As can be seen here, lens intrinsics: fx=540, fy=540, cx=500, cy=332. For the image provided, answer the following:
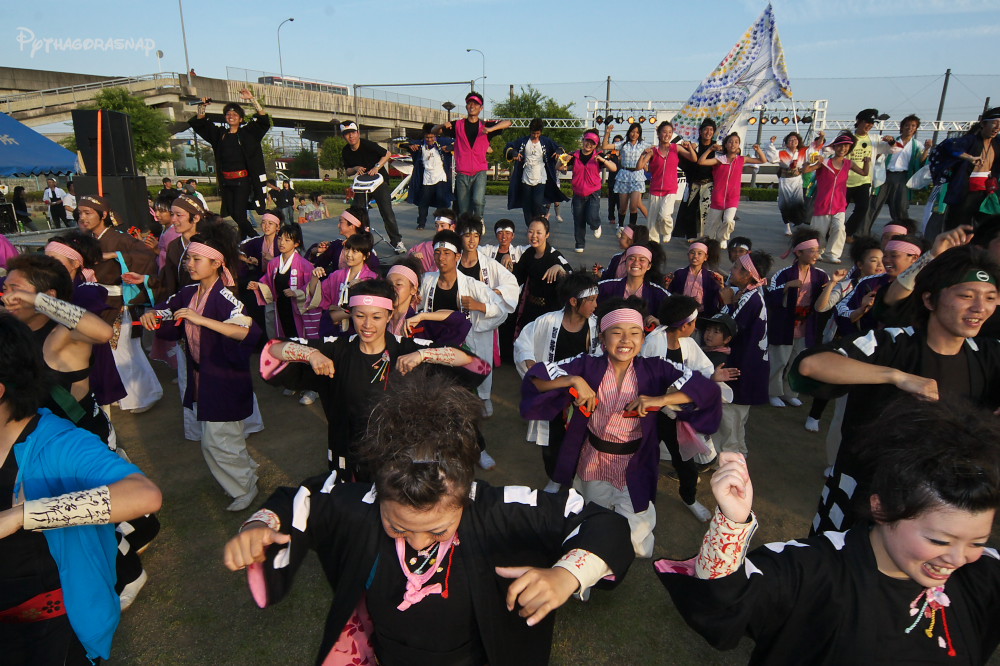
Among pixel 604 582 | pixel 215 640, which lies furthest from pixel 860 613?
pixel 215 640

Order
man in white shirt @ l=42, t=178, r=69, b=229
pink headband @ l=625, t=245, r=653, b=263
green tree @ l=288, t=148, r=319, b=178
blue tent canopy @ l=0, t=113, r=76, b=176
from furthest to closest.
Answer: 1. green tree @ l=288, t=148, r=319, b=178
2. man in white shirt @ l=42, t=178, r=69, b=229
3. blue tent canopy @ l=0, t=113, r=76, b=176
4. pink headband @ l=625, t=245, r=653, b=263

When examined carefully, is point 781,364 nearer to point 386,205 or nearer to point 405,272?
point 405,272

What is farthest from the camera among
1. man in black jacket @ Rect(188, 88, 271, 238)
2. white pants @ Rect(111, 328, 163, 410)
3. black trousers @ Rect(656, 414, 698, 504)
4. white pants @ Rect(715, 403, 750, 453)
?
man in black jacket @ Rect(188, 88, 271, 238)

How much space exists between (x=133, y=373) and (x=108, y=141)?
4.78 meters

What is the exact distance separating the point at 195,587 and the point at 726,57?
13.4 metres

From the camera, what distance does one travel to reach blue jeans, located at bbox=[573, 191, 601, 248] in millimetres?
10234

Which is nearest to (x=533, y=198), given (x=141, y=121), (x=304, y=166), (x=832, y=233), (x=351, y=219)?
(x=351, y=219)

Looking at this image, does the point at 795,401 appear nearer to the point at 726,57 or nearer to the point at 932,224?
the point at 932,224

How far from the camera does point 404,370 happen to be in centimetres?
318

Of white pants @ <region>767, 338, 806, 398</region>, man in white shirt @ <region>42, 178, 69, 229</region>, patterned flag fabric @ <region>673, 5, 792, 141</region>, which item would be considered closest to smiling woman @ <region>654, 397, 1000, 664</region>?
white pants @ <region>767, 338, 806, 398</region>

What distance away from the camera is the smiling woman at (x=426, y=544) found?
1723 mm

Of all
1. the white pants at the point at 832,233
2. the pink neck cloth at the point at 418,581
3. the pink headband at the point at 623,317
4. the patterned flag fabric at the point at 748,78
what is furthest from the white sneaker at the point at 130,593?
the patterned flag fabric at the point at 748,78

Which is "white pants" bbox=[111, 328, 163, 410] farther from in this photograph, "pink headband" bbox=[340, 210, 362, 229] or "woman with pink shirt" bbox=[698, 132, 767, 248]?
"woman with pink shirt" bbox=[698, 132, 767, 248]

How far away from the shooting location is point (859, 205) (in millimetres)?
10250
